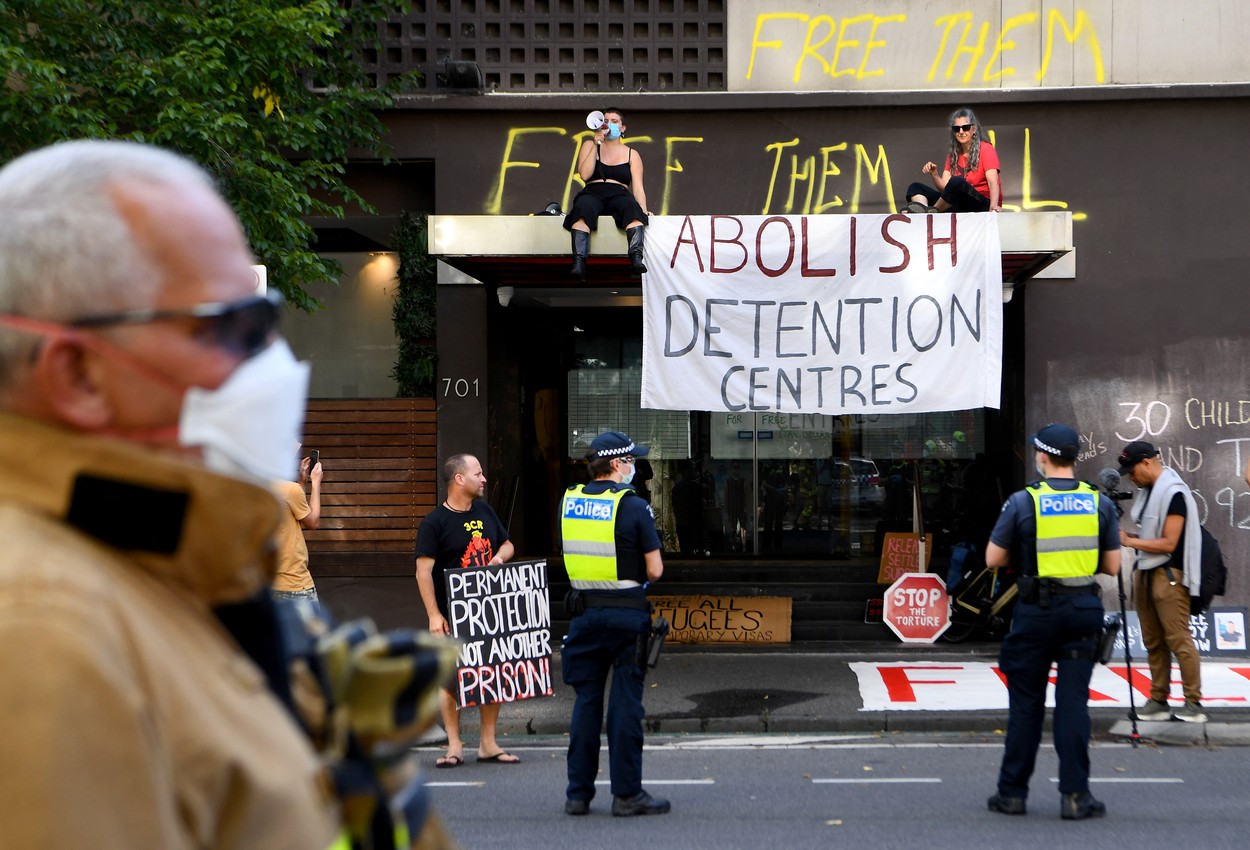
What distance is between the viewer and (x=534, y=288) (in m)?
13.8

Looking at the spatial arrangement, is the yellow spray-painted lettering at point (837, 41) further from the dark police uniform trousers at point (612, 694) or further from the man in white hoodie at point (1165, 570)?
the dark police uniform trousers at point (612, 694)

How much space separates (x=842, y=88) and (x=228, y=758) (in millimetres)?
12882

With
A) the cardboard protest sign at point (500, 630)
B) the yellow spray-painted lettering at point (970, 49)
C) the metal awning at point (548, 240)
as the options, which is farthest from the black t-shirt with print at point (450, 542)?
the yellow spray-painted lettering at point (970, 49)

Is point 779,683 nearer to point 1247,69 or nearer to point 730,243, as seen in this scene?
point 730,243

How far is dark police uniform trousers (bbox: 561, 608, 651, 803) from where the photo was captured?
721 cm

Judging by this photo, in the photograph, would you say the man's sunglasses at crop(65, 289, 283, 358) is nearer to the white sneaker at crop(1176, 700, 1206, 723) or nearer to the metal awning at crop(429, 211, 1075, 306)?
the white sneaker at crop(1176, 700, 1206, 723)

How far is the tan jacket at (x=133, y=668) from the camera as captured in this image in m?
1.13

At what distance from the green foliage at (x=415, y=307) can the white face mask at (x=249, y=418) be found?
11957 mm

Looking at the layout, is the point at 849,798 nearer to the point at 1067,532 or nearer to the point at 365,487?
the point at 1067,532

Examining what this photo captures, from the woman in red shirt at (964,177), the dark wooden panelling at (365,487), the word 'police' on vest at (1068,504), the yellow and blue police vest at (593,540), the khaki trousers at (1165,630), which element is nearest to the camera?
the word 'police' on vest at (1068,504)

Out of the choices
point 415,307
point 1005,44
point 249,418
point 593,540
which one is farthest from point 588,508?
point 1005,44

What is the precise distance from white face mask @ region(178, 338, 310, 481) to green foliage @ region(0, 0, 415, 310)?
8949 mm

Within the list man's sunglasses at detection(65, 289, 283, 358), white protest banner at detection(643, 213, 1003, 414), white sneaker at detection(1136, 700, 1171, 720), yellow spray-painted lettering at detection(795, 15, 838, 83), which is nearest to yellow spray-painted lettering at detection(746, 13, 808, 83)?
yellow spray-painted lettering at detection(795, 15, 838, 83)

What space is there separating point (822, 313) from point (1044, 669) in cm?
489
